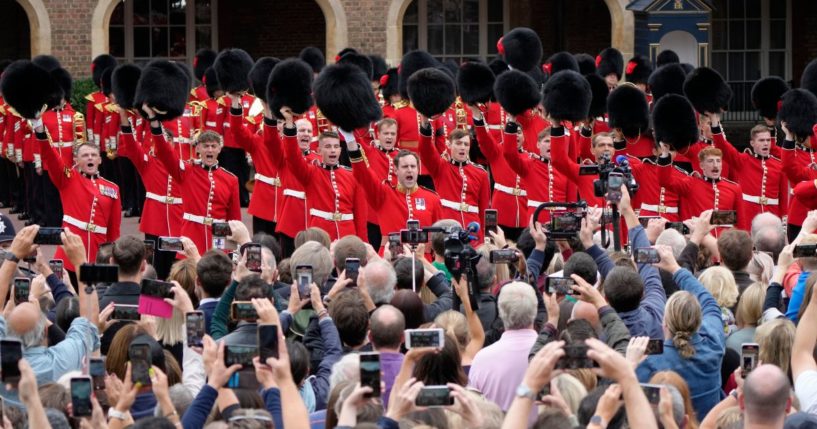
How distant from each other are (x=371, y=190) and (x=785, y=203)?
3.06m

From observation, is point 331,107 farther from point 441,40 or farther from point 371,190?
point 441,40

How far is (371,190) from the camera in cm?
848

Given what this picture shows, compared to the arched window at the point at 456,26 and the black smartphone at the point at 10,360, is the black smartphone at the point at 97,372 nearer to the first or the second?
the black smartphone at the point at 10,360

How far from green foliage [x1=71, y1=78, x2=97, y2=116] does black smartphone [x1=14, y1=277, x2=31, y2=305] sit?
10.6m

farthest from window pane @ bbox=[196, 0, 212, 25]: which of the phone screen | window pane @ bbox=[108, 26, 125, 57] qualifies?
the phone screen

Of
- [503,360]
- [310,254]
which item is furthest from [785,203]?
[503,360]

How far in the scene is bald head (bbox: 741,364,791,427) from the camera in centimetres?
372

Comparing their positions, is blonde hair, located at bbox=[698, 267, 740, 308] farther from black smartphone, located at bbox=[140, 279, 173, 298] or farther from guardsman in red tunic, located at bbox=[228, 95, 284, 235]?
guardsman in red tunic, located at bbox=[228, 95, 284, 235]

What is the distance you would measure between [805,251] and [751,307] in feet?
1.59

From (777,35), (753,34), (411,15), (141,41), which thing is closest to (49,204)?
(141,41)

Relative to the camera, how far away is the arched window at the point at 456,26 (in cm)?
1948

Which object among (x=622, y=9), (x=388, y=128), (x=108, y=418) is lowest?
(x=108, y=418)

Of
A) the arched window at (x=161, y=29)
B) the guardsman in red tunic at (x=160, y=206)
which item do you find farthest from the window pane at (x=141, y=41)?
the guardsman in red tunic at (x=160, y=206)

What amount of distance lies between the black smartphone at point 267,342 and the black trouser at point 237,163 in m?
8.96
